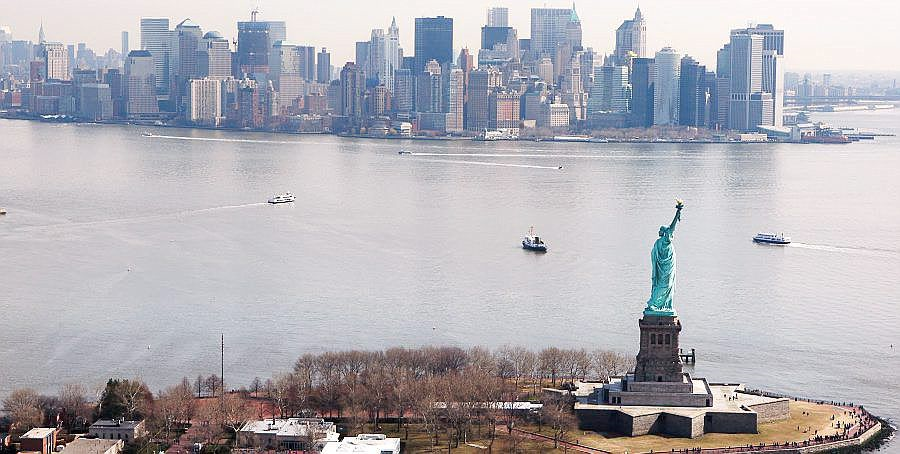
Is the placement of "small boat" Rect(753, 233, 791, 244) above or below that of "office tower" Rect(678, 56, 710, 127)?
below

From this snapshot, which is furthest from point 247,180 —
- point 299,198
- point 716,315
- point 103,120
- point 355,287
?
point 103,120

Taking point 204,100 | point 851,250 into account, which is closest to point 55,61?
point 204,100

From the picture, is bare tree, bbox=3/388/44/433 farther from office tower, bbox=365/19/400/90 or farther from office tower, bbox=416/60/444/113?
office tower, bbox=365/19/400/90

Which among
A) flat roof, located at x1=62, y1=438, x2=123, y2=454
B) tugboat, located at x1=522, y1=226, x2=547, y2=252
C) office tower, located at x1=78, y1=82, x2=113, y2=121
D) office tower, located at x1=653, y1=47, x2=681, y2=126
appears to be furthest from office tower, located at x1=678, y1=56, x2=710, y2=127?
flat roof, located at x1=62, y1=438, x2=123, y2=454

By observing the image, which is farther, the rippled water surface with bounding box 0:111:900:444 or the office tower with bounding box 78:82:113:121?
the office tower with bounding box 78:82:113:121

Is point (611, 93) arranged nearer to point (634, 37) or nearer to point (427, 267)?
point (634, 37)

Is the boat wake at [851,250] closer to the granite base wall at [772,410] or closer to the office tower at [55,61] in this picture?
the granite base wall at [772,410]

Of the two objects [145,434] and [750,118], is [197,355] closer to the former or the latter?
[145,434]
